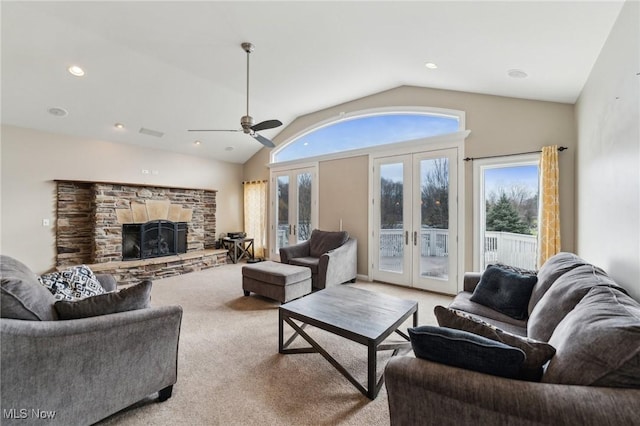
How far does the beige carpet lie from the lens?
1753 millimetres

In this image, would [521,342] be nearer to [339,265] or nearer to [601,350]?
[601,350]

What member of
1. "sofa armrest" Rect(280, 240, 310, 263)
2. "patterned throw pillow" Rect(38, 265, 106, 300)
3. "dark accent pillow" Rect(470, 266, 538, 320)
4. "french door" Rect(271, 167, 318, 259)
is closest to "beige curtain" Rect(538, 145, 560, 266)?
"dark accent pillow" Rect(470, 266, 538, 320)

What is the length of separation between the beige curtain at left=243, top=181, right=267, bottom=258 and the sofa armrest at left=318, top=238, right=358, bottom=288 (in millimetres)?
2832

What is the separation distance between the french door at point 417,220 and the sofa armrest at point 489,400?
10.9 feet

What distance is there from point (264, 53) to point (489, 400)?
397 cm

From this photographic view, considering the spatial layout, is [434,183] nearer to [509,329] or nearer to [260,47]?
[509,329]

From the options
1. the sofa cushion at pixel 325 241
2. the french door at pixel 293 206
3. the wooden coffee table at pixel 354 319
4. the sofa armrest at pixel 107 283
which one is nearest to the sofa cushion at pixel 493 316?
the wooden coffee table at pixel 354 319

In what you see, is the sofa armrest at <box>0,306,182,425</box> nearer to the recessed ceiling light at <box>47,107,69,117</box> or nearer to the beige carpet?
the beige carpet

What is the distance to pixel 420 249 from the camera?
14.5 feet

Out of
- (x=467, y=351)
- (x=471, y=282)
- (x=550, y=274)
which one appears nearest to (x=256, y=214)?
(x=471, y=282)

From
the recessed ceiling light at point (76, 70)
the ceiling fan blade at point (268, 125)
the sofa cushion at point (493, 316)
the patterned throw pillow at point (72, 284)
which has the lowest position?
the sofa cushion at point (493, 316)

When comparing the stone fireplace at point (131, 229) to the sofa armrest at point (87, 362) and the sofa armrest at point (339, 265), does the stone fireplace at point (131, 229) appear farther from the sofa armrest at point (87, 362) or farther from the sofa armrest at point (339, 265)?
the sofa armrest at point (87, 362)

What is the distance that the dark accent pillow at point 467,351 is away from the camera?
3.55 feet

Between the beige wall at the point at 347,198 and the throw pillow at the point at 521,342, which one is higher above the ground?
the beige wall at the point at 347,198
